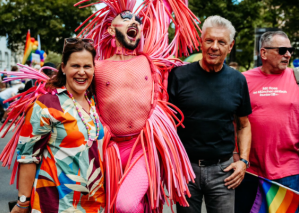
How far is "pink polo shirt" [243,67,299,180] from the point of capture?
2.85 metres

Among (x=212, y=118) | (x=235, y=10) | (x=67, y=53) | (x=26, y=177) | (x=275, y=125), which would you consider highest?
(x=235, y=10)

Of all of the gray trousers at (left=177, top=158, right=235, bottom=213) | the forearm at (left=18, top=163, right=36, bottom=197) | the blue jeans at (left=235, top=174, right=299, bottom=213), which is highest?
the forearm at (left=18, top=163, right=36, bottom=197)

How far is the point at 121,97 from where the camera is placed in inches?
96.6

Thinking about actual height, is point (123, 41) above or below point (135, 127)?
above

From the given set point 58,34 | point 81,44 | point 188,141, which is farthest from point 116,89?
point 58,34

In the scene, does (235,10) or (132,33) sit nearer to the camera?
(132,33)

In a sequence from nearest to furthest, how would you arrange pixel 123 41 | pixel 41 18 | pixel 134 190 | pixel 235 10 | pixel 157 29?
pixel 134 190
pixel 123 41
pixel 157 29
pixel 235 10
pixel 41 18

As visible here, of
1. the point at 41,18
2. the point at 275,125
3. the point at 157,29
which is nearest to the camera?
the point at 275,125

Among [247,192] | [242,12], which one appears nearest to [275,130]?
[247,192]

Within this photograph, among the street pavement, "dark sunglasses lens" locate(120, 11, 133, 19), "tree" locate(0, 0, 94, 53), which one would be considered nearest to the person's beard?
"dark sunglasses lens" locate(120, 11, 133, 19)

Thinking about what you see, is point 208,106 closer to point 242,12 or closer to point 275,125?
point 275,125

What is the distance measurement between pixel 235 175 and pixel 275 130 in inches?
24.8

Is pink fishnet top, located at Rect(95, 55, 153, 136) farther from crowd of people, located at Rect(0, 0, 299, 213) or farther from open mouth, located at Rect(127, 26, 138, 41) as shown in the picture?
open mouth, located at Rect(127, 26, 138, 41)

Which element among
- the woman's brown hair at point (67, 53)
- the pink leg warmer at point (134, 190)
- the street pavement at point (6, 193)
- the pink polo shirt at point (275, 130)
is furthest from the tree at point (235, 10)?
the woman's brown hair at point (67, 53)
